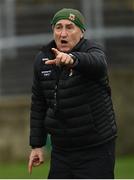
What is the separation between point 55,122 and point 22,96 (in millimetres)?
7644

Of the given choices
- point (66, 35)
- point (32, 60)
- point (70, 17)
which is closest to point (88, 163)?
point (66, 35)

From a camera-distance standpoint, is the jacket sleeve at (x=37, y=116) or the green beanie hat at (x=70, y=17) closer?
the green beanie hat at (x=70, y=17)

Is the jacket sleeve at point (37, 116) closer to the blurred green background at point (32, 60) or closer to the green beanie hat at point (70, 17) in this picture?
the green beanie hat at point (70, 17)

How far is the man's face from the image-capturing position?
7.22 meters

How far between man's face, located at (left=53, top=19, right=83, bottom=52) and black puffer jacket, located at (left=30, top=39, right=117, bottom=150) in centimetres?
7

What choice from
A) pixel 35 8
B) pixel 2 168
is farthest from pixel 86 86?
pixel 35 8

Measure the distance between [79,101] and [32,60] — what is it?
28.4 ft

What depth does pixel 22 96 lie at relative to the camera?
15.0 meters

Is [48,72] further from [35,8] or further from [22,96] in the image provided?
[35,8]

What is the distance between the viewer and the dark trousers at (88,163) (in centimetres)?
734

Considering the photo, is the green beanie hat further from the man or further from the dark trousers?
the dark trousers

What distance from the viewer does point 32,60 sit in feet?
52.1

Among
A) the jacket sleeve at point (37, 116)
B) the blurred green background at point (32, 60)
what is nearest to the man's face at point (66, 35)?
the jacket sleeve at point (37, 116)

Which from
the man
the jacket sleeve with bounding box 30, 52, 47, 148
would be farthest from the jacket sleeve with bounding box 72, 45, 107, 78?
the jacket sleeve with bounding box 30, 52, 47, 148
